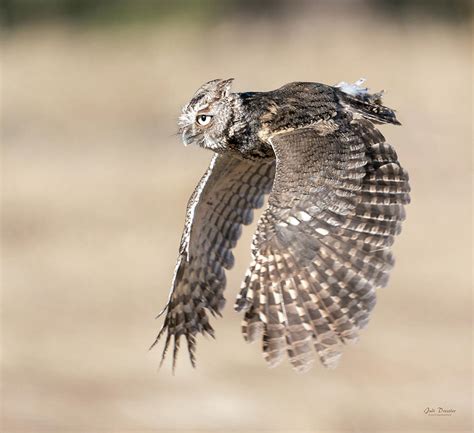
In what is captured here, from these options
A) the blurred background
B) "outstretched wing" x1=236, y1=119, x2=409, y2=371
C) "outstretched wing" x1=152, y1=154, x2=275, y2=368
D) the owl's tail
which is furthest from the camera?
the blurred background

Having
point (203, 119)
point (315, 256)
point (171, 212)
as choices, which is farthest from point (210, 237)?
point (171, 212)

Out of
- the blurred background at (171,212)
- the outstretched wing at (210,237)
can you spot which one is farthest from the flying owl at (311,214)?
the blurred background at (171,212)

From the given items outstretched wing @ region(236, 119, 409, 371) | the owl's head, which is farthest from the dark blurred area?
outstretched wing @ region(236, 119, 409, 371)

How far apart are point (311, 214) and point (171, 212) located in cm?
1211

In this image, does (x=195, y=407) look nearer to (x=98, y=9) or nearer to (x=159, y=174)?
(x=159, y=174)

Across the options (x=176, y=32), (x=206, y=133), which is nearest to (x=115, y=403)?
(x=206, y=133)

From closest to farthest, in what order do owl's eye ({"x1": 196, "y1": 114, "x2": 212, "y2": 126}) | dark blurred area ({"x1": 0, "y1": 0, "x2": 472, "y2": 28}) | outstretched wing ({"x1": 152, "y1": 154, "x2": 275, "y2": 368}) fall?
owl's eye ({"x1": 196, "y1": 114, "x2": 212, "y2": 126}) < outstretched wing ({"x1": 152, "y1": 154, "x2": 275, "y2": 368}) < dark blurred area ({"x1": 0, "y1": 0, "x2": 472, "y2": 28})

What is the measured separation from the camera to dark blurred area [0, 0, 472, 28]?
26.8 metres

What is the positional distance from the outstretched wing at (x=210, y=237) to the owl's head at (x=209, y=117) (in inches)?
14.5

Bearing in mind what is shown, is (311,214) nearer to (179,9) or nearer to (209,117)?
(209,117)

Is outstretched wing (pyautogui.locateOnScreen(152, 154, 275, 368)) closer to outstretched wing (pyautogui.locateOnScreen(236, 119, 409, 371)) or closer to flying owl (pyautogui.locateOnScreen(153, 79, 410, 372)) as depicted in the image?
flying owl (pyautogui.locateOnScreen(153, 79, 410, 372))

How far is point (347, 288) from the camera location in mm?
8266

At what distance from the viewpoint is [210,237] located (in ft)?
31.1

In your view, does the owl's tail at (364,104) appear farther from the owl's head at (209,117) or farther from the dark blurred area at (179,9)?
the dark blurred area at (179,9)
